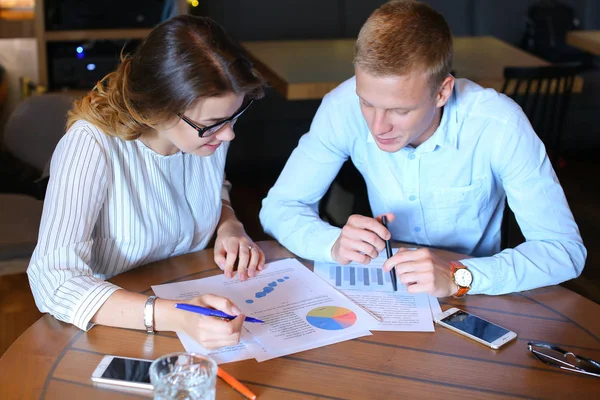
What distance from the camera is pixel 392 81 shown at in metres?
1.59

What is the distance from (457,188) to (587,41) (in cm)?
258

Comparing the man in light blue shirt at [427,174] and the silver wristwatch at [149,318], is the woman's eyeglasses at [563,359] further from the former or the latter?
the silver wristwatch at [149,318]

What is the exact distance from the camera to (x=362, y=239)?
5.09 ft

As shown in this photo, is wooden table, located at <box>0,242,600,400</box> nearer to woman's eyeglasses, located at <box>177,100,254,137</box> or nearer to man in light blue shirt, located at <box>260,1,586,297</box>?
man in light blue shirt, located at <box>260,1,586,297</box>

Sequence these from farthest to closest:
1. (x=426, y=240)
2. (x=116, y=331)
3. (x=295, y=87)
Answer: (x=295, y=87)
(x=426, y=240)
(x=116, y=331)

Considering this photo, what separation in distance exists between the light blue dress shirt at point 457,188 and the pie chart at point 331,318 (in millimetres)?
232

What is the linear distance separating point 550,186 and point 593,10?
3.90 meters

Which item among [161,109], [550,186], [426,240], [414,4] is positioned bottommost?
[426,240]

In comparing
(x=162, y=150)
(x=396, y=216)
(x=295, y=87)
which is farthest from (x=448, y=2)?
(x=162, y=150)

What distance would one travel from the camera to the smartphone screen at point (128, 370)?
118 centimetres

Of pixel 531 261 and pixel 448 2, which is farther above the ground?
pixel 448 2

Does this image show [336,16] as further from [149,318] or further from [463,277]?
[149,318]

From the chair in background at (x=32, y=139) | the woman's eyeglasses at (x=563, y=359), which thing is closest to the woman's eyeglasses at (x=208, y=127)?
the woman's eyeglasses at (x=563, y=359)

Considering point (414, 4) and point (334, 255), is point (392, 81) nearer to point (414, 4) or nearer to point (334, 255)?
point (414, 4)
